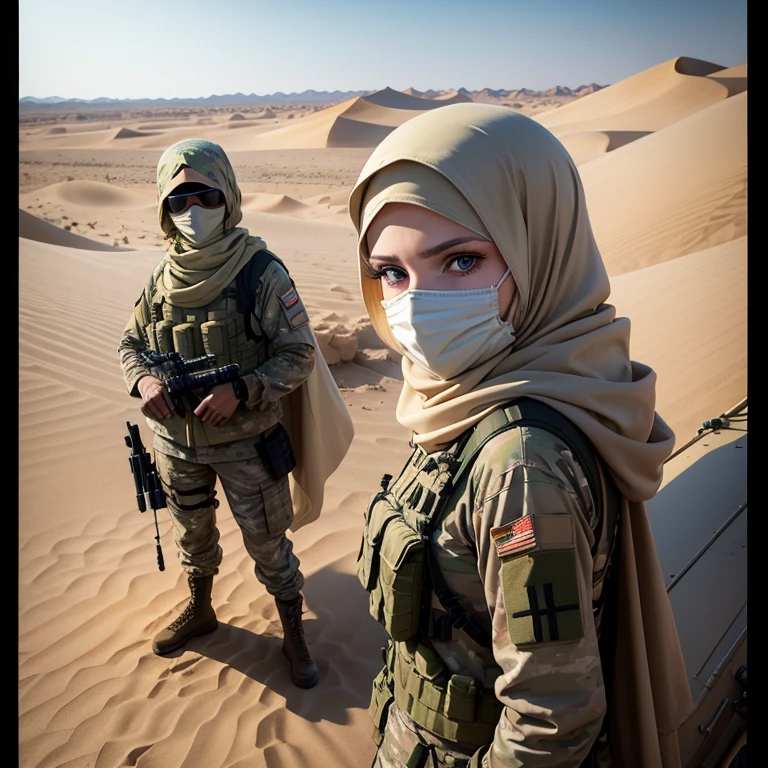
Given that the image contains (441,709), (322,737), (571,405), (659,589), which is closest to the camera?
(571,405)

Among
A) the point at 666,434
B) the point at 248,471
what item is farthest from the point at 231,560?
the point at 666,434

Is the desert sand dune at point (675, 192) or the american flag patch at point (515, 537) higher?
the desert sand dune at point (675, 192)

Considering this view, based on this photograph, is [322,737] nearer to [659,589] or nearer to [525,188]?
[659,589]

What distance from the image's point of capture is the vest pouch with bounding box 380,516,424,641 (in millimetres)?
1373

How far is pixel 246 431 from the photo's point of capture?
10.4 ft

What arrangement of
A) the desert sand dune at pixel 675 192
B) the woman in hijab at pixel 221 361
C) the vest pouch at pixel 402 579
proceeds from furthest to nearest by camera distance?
the desert sand dune at pixel 675 192
the woman in hijab at pixel 221 361
the vest pouch at pixel 402 579

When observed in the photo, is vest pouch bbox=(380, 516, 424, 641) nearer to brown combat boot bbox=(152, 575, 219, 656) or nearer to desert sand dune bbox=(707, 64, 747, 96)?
brown combat boot bbox=(152, 575, 219, 656)

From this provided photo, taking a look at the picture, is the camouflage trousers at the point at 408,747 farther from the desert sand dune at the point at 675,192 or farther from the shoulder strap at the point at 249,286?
the desert sand dune at the point at 675,192

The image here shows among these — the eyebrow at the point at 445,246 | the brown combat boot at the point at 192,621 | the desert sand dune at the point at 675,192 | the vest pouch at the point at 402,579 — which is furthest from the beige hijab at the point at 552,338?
the desert sand dune at the point at 675,192

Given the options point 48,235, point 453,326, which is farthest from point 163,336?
point 48,235

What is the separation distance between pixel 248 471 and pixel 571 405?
2196 mm

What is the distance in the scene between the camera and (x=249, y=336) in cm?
322

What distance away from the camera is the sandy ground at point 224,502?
315cm

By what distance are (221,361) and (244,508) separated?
28.9 inches
